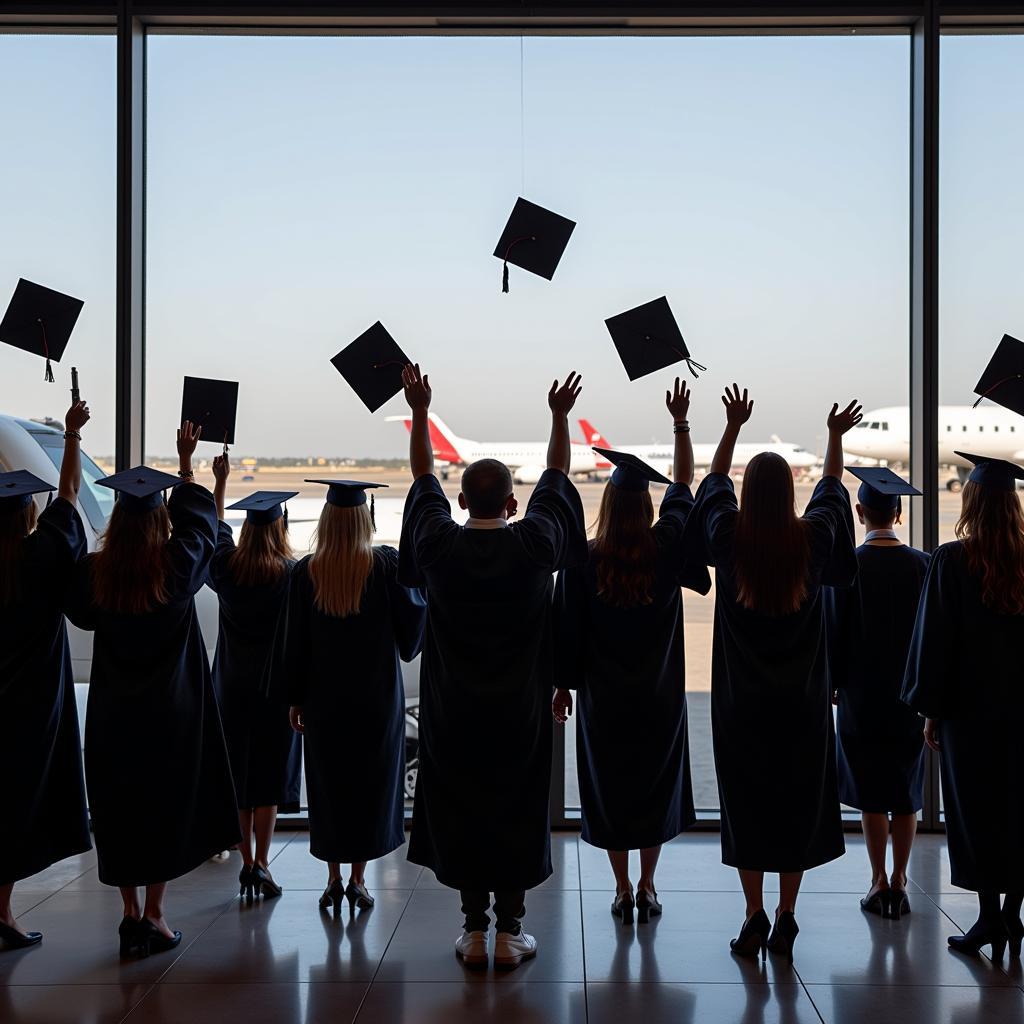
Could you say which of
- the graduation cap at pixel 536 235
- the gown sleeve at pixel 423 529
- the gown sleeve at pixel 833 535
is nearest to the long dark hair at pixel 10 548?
the gown sleeve at pixel 423 529

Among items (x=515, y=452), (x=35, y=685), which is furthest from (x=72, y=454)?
(x=515, y=452)

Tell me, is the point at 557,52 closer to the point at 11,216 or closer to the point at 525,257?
the point at 525,257

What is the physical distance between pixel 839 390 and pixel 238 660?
3046 mm

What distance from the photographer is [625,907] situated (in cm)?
369

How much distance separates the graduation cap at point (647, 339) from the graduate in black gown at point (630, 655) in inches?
14.3

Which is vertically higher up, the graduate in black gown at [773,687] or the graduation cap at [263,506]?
the graduation cap at [263,506]

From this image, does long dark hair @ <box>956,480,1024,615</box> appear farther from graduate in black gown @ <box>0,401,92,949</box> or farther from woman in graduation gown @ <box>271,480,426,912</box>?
graduate in black gown @ <box>0,401,92,949</box>

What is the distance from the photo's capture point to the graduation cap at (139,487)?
131 inches

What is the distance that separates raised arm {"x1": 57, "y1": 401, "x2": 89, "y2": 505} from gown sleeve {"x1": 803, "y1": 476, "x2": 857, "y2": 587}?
2422mm

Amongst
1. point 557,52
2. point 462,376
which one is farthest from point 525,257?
point 557,52

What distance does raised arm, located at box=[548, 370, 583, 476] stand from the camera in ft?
11.4

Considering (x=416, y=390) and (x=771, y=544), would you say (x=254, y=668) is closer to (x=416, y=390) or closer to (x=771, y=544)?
(x=416, y=390)

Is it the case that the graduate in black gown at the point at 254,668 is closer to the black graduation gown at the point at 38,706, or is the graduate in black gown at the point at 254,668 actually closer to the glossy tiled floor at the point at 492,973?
the glossy tiled floor at the point at 492,973

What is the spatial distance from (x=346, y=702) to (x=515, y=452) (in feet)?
11.4
